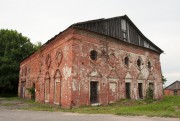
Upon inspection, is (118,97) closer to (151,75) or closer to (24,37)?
(151,75)

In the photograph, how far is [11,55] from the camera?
105 feet

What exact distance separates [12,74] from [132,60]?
21.2 m

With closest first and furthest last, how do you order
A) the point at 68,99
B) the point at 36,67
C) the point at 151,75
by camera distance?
the point at 68,99 → the point at 151,75 → the point at 36,67

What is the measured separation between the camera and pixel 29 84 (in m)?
25.2

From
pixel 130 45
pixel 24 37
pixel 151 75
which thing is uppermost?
pixel 24 37

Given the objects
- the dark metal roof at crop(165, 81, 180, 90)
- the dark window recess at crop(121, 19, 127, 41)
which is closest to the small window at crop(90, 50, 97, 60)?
the dark window recess at crop(121, 19, 127, 41)

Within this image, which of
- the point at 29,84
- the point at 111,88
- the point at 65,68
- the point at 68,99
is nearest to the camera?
the point at 68,99

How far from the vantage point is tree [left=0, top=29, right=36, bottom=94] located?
101ft

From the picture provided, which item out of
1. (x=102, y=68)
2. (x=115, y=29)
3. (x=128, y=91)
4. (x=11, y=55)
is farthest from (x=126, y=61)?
(x=11, y=55)

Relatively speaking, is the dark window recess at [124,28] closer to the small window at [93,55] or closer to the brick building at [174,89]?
the small window at [93,55]

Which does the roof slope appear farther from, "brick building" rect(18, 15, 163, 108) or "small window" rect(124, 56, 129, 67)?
"small window" rect(124, 56, 129, 67)

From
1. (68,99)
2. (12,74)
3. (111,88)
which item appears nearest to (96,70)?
(111,88)

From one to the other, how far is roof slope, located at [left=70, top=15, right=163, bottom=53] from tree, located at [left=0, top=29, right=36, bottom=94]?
66.2 ft

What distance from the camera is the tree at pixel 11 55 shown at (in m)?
30.9
